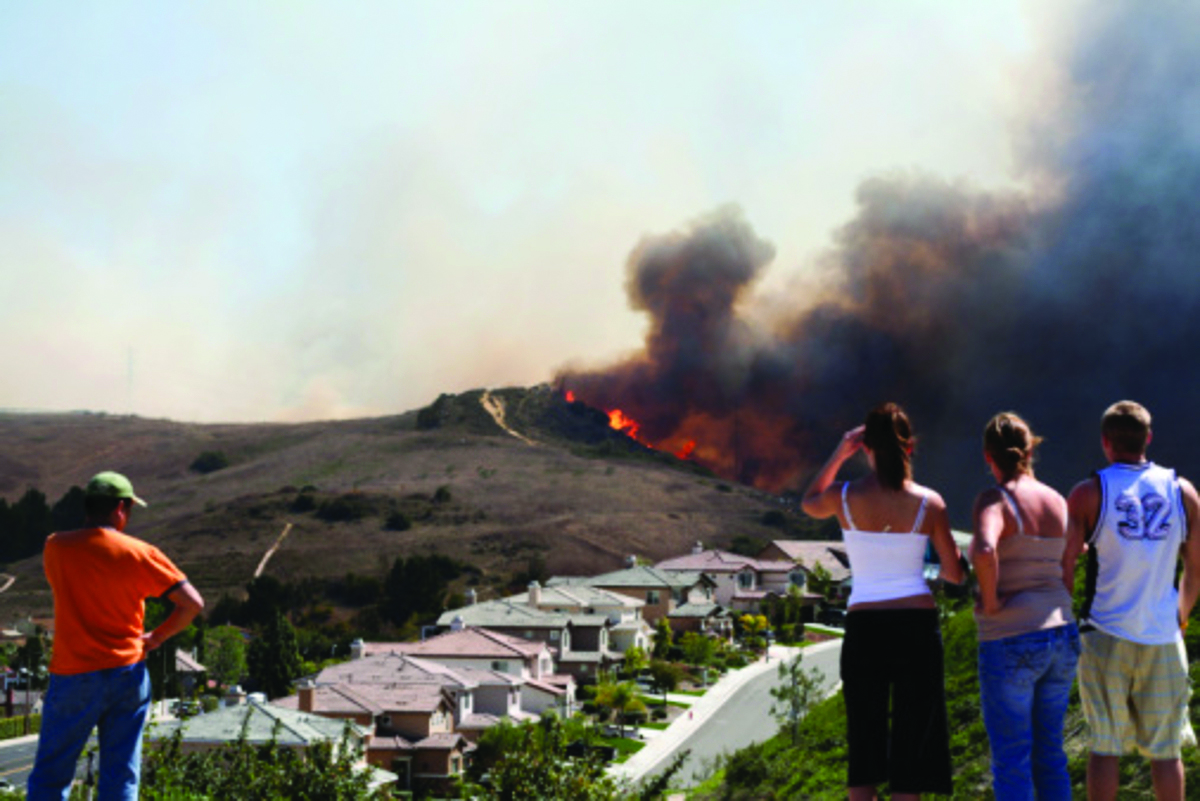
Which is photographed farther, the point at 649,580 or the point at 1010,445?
the point at 649,580

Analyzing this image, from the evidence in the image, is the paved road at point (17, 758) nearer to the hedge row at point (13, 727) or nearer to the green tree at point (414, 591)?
the hedge row at point (13, 727)

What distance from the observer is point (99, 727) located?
796 centimetres

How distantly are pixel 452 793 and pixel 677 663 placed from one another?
3364 cm

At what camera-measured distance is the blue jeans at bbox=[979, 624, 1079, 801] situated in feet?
25.6

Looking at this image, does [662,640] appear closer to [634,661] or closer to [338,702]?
[634,661]

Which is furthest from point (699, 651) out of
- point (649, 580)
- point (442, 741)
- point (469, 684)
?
point (442, 741)

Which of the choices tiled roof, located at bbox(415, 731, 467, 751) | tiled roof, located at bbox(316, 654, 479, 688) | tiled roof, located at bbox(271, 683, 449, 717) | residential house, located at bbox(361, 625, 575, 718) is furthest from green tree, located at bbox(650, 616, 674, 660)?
tiled roof, located at bbox(415, 731, 467, 751)

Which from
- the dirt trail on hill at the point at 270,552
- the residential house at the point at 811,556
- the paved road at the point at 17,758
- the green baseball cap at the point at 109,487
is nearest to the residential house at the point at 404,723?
the paved road at the point at 17,758

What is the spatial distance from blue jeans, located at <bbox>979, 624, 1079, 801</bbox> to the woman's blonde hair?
97 cm

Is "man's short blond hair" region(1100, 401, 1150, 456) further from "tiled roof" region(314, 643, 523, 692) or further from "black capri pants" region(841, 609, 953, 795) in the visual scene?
"tiled roof" region(314, 643, 523, 692)

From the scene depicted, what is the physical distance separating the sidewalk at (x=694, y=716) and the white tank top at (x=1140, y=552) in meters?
34.3

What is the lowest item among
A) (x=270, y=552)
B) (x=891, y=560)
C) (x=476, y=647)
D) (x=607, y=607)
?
(x=891, y=560)

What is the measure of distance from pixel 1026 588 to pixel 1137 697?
1047 millimetres

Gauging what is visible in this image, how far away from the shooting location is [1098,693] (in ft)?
27.1
